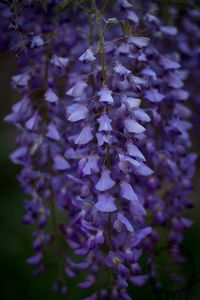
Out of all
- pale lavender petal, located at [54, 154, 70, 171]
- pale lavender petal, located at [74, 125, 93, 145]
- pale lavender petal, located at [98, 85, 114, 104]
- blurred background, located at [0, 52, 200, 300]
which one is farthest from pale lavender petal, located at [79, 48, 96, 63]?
blurred background, located at [0, 52, 200, 300]

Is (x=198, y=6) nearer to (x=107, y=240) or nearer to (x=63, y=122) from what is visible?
(x=63, y=122)

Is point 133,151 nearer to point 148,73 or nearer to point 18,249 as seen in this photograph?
point 148,73

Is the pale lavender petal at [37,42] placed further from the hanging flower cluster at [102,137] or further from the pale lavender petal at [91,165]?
the pale lavender petal at [91,165]

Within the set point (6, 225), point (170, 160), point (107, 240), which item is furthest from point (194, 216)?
point (107, 240)

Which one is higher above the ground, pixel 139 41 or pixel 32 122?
pixel 139 41

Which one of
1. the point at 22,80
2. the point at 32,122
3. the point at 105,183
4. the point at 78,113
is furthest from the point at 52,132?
the point at 105,183

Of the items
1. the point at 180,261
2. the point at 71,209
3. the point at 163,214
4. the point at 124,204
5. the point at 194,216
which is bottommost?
the point at 194,216

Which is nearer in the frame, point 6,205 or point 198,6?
point 198,6
